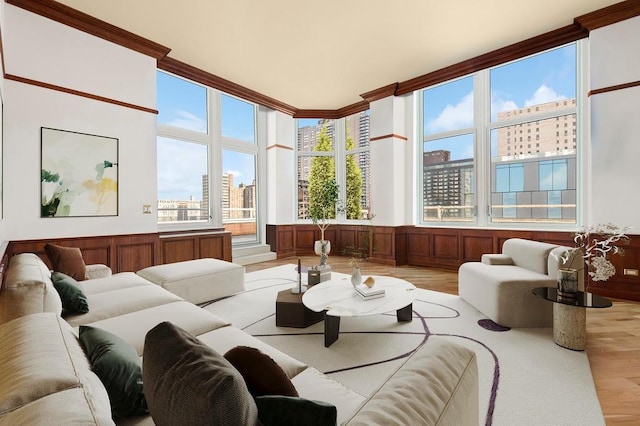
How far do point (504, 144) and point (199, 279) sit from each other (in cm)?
523

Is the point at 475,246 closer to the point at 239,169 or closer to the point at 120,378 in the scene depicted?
the point at 239,169

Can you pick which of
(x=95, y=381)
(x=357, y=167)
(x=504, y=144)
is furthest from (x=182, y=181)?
(x=504, y=144)

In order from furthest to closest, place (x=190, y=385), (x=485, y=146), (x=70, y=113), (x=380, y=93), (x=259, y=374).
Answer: (x=380, y=93) → (x=485, y=146) → (x=70, y=113) → (x=259, y=374) → (x=190, y=385)

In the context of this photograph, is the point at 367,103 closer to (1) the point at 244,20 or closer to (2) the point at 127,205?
(1) the point at 244,20

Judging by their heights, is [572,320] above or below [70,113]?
below

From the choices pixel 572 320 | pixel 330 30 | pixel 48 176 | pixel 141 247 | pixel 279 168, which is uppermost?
pixel 330 30

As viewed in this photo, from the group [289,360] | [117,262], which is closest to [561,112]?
[289,360]

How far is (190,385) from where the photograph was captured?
0.67 m

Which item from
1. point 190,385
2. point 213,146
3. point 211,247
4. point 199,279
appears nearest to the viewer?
point 190,385

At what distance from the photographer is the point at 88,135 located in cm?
390

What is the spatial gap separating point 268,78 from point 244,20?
1.71 meters

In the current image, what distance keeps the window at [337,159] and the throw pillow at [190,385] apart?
6.45 meters

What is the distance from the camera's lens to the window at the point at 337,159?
283 inches

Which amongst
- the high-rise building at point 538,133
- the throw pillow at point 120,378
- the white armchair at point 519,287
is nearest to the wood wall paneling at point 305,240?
the high-rise building at point 538,133
